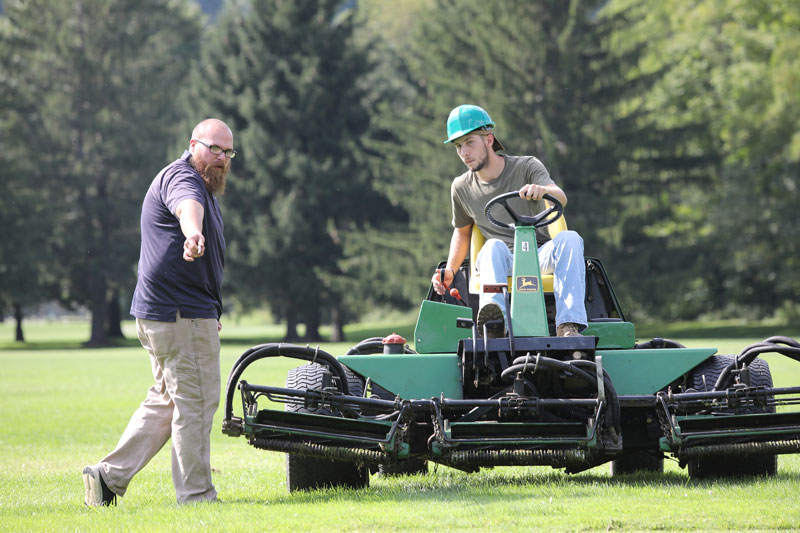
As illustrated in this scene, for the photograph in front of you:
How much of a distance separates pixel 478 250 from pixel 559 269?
1191 millimetres

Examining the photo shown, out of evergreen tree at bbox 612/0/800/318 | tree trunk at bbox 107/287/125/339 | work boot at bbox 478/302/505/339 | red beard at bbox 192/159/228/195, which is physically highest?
evergreen tree at bbox 612/0/800/318

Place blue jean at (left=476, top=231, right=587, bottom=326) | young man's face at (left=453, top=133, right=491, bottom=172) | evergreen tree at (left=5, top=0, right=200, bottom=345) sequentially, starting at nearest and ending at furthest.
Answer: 1. blue jean at (left=476, top=231, right=587, bottom=326)
2. young man's face at (left=453, top=133, right=491, bottom=172)
3. evergreen tree at (left=5, top=0, right=200, bottom=345)

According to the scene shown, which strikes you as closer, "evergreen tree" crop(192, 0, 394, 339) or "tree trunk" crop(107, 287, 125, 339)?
"evergreen tree" crop(192, 0, 394, 339)

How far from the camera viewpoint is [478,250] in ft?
25.6

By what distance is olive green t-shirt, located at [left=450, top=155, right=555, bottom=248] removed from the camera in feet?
24.6

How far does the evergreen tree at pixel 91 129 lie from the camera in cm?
4756

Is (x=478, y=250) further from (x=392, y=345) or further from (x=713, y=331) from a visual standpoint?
(x=713, y=331)

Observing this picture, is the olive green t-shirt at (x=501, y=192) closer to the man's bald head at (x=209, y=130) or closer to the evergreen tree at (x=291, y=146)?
the man's bald head at (x=209, y=130)

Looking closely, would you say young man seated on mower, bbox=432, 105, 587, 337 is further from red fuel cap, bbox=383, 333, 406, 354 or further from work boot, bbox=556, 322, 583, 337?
red fuel cap, bbox=383, 333, 406, 354

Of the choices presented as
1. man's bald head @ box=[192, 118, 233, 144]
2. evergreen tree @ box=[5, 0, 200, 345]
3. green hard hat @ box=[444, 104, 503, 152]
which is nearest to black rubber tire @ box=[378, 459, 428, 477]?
green hard hat @ box=[444, 104, 503, 152]

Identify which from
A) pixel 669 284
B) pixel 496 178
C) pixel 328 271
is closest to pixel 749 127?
pixel 669 284

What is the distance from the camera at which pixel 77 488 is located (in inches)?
285

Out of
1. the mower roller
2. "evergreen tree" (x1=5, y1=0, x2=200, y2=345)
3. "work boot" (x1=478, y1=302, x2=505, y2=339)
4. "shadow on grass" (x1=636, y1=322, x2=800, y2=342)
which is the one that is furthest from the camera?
"evergreen tree" (x1=5, y1=0, x2=200, y2=345)

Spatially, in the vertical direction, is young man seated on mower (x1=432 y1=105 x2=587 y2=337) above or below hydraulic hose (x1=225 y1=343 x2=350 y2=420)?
above
